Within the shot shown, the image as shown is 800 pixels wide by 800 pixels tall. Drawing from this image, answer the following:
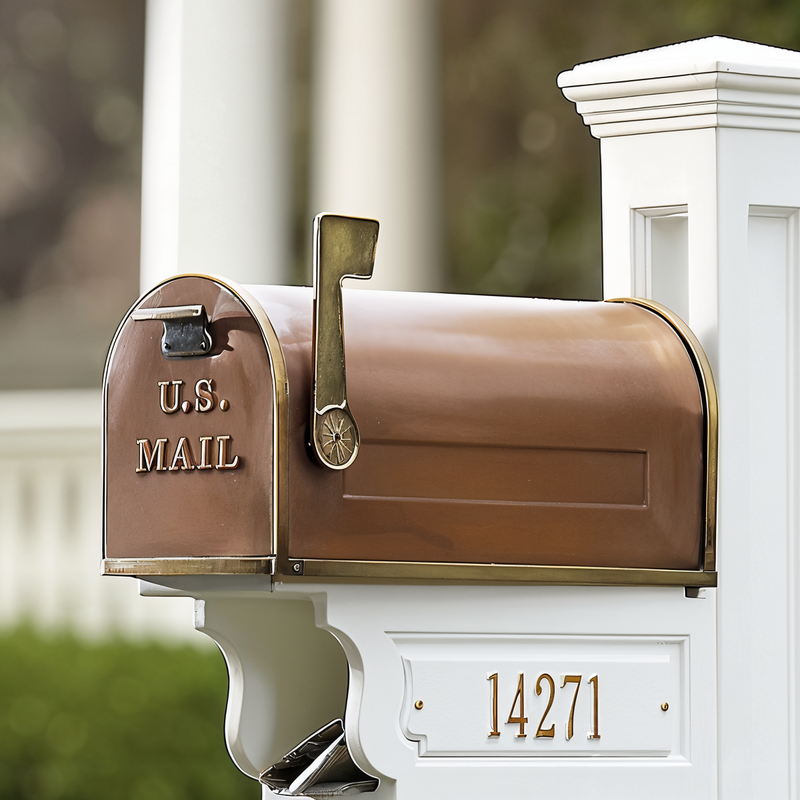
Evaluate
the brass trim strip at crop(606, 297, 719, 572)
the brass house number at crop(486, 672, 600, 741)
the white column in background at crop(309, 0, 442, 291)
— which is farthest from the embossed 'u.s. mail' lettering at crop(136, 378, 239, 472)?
the white column in background at crop(309, 0, 442, 291)

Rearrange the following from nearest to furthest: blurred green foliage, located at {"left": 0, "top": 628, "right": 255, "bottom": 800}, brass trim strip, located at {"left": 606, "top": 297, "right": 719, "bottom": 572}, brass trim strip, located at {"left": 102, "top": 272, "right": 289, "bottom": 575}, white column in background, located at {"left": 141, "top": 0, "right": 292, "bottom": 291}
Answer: brass trim strip, located at {"left": 102, "top": 272, "right": 289, "bottom": 575} → brass trim strip, located at {"left": 606, "top": 297, "right": 719, "bottom": 572} → white column in background, located at {"left": 141, "top": 0, "right": 292, "bottom": 291} → blurred green foliage, located at {"left": 0, "top": 628, "right": 255, "bottom": 800}

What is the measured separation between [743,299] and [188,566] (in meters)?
0.75

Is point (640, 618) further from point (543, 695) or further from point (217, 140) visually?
point (217, 140)

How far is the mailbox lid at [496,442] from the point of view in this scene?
161 centimetres

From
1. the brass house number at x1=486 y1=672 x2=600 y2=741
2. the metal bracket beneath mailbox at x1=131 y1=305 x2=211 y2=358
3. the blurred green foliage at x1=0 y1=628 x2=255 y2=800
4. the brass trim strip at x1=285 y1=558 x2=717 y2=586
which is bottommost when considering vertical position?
the blurred green foliage at x1=0 y1=628 x2=255 y2=800

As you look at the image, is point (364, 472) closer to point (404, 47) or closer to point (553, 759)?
point (553, 759)

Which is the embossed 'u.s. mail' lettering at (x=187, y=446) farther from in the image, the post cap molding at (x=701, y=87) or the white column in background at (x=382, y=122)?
the white column in background at (x=382, y=122)

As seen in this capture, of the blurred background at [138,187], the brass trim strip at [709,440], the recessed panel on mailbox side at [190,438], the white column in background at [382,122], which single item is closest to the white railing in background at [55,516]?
the blurred background at [138,187]

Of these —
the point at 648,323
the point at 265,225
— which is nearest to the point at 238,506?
the point at 648,323

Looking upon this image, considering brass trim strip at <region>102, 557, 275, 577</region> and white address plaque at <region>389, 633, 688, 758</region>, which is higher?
brass trim strip at <region>102, 557, 275, 577</region>

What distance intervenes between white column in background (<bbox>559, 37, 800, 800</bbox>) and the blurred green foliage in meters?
3.32

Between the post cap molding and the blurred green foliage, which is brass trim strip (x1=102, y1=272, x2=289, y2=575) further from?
the blurred green foliage

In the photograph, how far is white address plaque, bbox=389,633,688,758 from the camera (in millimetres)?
1679

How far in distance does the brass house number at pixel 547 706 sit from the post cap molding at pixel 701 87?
68cm
